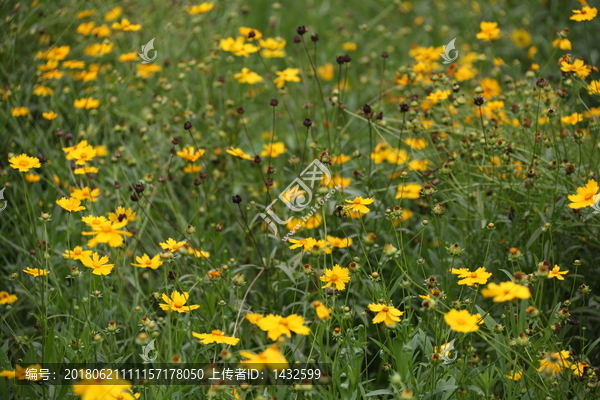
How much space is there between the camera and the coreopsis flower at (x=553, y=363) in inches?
49.4

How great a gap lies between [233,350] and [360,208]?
575mm

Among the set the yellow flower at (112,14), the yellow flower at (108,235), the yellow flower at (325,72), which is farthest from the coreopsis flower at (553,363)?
the yellow flower at (112,14)

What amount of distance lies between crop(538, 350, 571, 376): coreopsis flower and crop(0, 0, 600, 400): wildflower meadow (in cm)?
1

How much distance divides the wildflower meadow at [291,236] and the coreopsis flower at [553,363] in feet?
0.04

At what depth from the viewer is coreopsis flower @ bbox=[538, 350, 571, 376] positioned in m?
1.25

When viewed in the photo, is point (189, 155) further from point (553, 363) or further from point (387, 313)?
point (553, 363)

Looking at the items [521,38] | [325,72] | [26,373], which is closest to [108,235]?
[26,373]

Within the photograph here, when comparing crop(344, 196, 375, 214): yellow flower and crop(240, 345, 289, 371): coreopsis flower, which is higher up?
crop(240, 345, 289, 371): coreopsis flower

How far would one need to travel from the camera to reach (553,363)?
1333 mm

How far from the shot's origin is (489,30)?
2371 mm

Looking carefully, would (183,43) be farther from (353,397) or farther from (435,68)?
(353,397)

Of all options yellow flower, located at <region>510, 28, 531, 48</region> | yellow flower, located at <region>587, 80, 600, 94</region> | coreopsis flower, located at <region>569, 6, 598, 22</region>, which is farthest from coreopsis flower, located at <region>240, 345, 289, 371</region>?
yellow flower, located at <region>510, 28, 531, 48</region>

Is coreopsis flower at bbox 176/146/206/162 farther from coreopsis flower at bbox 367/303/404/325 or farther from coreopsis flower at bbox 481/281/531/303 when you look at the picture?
coreopsis flower at bbox 481/281/531/303

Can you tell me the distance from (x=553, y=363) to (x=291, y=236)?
3.42ft
